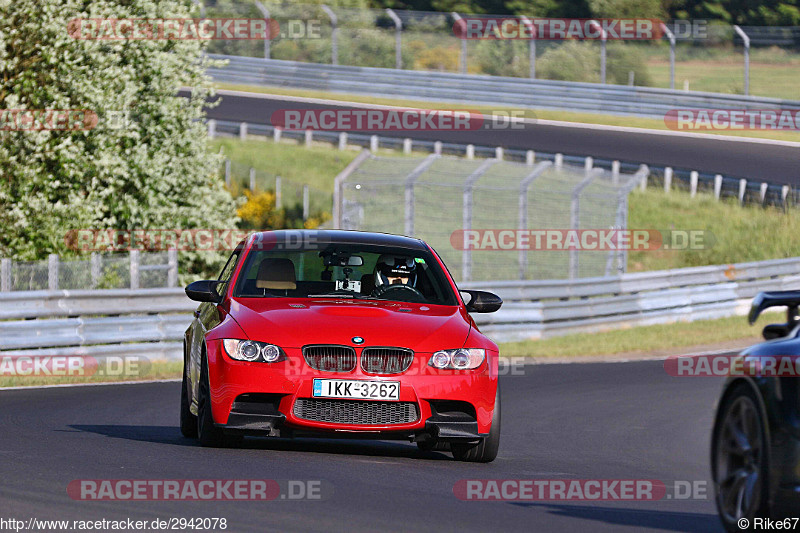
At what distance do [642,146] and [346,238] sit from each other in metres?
29.7

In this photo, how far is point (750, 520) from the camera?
19.1ft

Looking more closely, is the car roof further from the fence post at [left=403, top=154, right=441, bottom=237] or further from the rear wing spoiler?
the fence post at [left=403, top=154, right=441, bottom=237]

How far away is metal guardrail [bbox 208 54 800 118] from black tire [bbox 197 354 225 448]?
3173cm

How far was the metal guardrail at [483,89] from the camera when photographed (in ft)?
135

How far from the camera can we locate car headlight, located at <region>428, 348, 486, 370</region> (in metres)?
9.00

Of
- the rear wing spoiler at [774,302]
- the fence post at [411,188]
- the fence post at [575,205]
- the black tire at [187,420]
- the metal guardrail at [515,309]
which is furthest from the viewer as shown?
the fence post at [575,205]

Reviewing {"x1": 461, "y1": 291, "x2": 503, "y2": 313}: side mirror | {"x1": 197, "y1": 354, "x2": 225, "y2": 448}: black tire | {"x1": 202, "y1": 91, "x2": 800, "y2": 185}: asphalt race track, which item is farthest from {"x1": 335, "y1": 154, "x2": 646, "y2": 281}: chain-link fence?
{"x1": 197, "y1": 354, "x2": 225, "y2": 448}: black tire

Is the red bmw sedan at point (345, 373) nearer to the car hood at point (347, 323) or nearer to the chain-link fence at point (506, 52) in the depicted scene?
the car hood at point (347, 323)

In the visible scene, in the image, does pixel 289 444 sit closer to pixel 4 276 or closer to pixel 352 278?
pixel 352 278

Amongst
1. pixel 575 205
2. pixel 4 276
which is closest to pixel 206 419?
pixel 4 276

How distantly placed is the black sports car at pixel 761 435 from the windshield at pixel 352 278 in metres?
3.88

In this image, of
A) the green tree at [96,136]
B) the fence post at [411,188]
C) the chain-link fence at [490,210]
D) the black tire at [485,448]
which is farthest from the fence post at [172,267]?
the black tire at [485,448]

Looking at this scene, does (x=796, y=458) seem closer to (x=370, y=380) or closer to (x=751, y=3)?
(x=370, y=380)

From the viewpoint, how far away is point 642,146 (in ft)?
128
